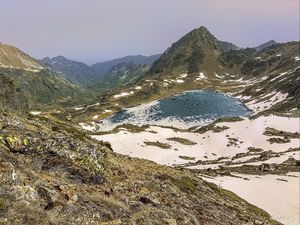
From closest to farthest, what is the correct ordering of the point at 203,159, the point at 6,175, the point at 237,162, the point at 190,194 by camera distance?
1. the point at 6,175
2. the point at 190,194
3. the point at 237,162
4. the point at 203,159

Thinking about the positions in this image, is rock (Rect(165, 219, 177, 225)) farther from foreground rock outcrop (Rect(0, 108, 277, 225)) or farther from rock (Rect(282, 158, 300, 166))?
rock (Rect(282, 158, 300, 166))

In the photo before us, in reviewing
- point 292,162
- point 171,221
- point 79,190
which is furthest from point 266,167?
point 79,190

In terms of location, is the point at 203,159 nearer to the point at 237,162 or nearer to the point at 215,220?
the point at 237,162

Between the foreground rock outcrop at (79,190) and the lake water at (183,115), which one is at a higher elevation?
the foreground rock outcrop at (79,190)

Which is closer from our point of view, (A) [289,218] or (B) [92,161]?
(B) [92,161]

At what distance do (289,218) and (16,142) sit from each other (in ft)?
105

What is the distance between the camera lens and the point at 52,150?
24.4 metres

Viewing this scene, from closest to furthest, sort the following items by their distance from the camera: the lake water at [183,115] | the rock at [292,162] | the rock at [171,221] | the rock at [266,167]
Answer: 1. the rock at [171,221]
2. the rock at [266,167]
3. the rock at [292,162]
4. the lake water at [183,115]

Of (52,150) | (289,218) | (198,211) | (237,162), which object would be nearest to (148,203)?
(198,211)

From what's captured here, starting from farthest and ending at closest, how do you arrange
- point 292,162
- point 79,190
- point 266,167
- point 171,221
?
point 292,162, point 266,167, point 171,221, point 79,190

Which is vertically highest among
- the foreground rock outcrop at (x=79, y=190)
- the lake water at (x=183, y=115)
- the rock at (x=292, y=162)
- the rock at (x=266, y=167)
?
the foreground rock outcrop at (x=79, y=190)

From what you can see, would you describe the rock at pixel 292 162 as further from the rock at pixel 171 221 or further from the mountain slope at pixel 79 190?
the rock at pixel 171 221

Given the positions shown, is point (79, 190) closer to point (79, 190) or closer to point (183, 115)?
point (79, 190)

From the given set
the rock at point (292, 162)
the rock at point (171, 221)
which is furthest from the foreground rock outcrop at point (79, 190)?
the rock at point (292, 162)
